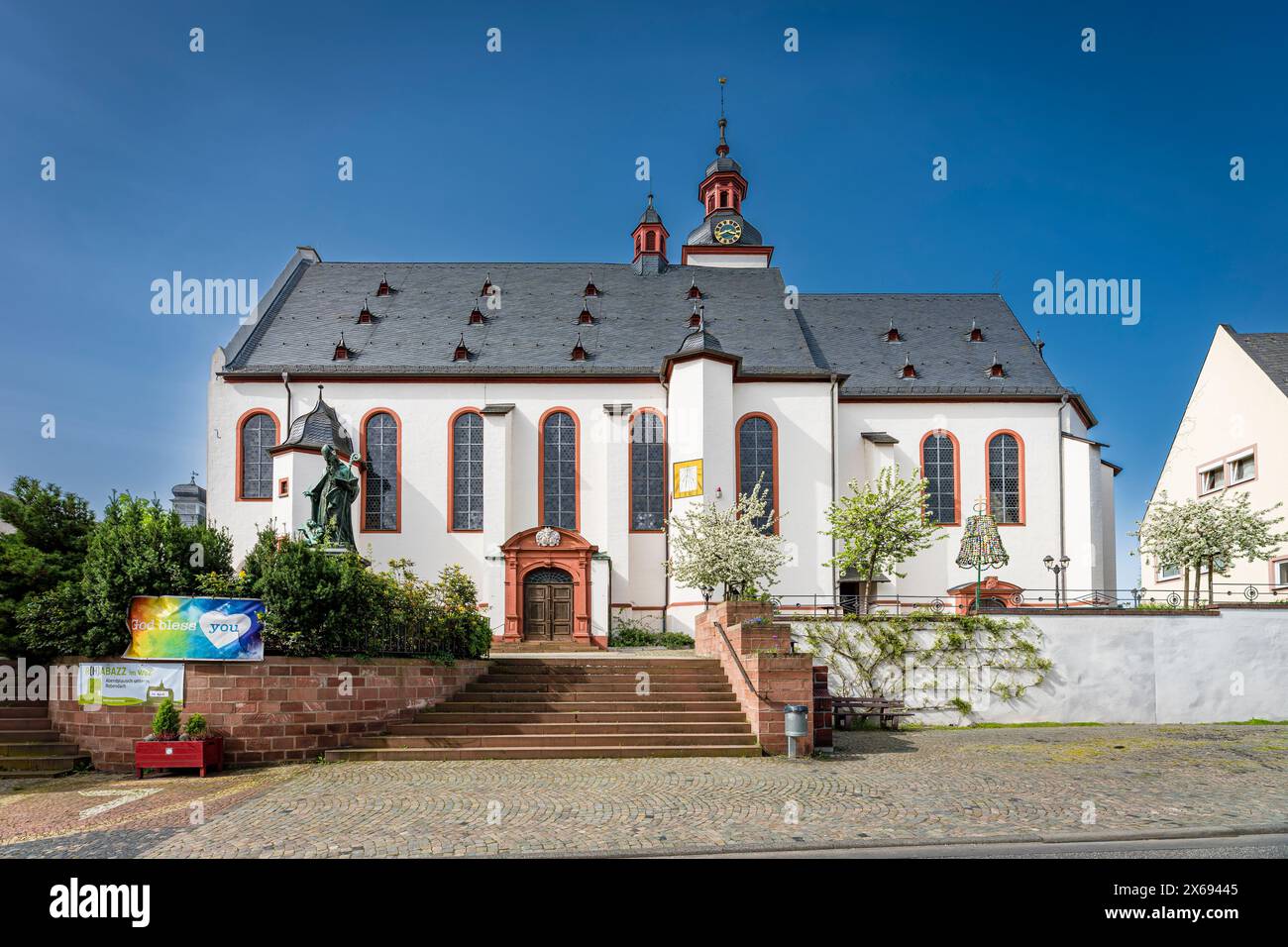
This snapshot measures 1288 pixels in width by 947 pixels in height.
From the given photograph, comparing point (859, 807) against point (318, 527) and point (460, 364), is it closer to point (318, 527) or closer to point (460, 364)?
point (318, 527)

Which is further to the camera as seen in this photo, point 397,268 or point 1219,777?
point 397,268

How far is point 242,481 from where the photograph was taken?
29.9m

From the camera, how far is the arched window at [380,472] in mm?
30141

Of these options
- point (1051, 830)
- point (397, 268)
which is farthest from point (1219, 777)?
point (397, 268)

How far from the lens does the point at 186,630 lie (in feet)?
44.3

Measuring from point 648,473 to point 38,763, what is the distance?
19509mm

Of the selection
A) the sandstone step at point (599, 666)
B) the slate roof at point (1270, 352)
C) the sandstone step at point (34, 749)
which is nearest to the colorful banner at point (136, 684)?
the sandstone step at point (34, 749)

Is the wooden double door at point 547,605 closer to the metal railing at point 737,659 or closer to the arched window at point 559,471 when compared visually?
the arched window at point 559,471

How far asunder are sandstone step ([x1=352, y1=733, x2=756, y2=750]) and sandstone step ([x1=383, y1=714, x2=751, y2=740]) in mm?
97

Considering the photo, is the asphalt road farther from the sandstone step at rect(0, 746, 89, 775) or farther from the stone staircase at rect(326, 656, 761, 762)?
the sandstone step at rect(0, 746, 89, 775)

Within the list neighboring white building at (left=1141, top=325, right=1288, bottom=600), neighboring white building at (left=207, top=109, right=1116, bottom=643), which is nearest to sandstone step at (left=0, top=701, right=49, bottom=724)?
neighboring white building at (left=207, top=109, right=1116, bottom=643)

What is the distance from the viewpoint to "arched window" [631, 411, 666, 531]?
29984 millimetres

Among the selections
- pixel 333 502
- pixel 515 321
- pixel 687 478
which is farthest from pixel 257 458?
pixel 687 478
